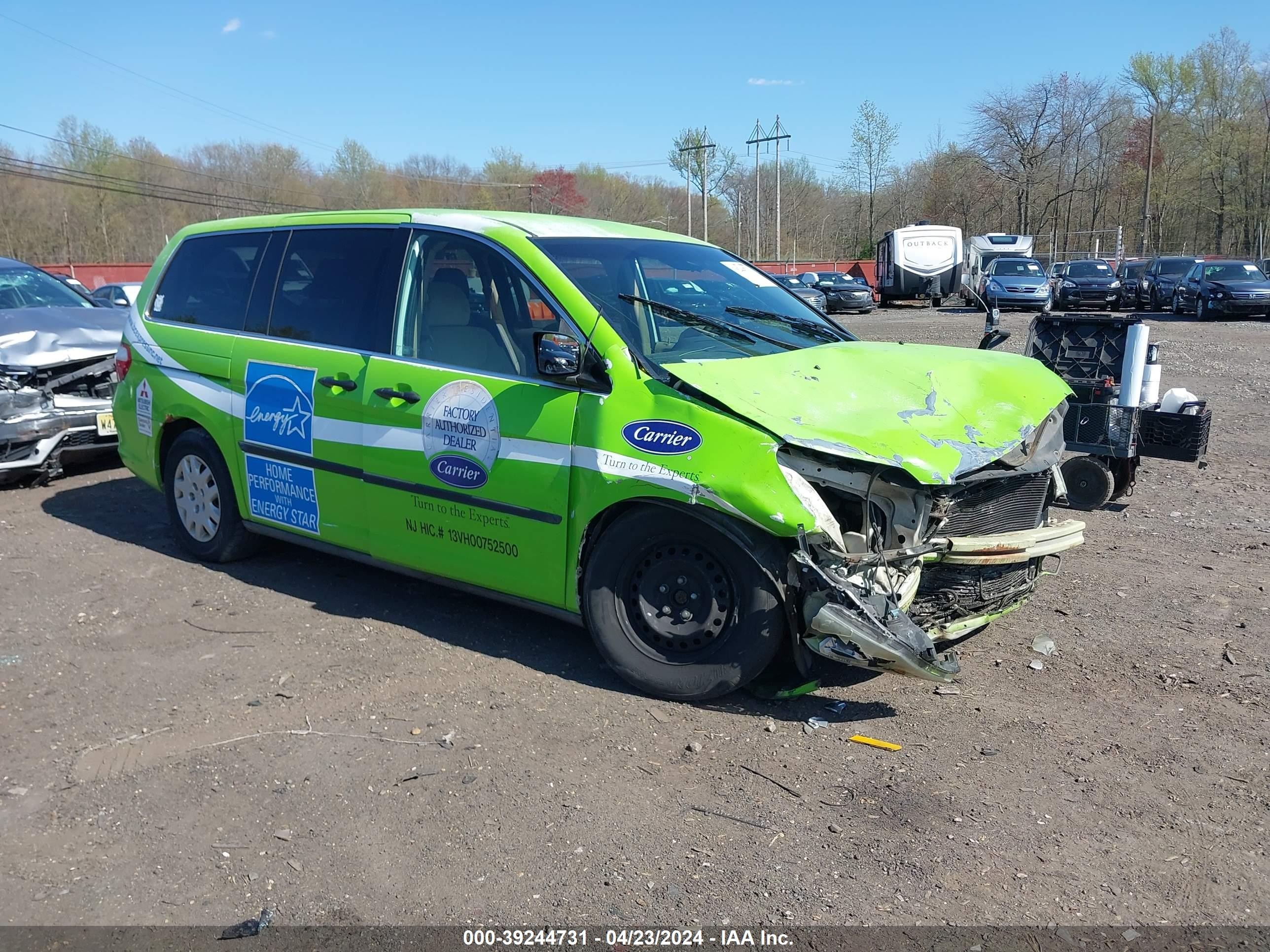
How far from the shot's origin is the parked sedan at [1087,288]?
2897 cm

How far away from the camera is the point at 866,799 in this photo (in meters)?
3.41

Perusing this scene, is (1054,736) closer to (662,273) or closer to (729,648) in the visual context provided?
(729,648)

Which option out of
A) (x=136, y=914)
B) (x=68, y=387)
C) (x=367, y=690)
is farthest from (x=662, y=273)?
(x=68, y=387)

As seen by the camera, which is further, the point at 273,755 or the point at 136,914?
the point at 273,755

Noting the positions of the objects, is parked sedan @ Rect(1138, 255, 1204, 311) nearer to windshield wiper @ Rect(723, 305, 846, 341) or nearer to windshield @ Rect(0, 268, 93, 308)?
windshield wiper @ Rect(723, 305, 846, 341)

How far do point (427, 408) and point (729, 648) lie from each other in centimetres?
178

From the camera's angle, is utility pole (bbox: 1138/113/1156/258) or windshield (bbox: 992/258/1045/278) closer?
windshield (bbox: 992/258/1045/278)

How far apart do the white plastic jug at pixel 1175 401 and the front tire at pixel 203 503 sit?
6.38 m

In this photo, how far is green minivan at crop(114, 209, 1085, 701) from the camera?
372cm

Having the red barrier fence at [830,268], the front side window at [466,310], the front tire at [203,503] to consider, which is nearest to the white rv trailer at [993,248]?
the red barrier fence at [830,268]

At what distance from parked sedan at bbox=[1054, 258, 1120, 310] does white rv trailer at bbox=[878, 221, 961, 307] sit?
4.37 m

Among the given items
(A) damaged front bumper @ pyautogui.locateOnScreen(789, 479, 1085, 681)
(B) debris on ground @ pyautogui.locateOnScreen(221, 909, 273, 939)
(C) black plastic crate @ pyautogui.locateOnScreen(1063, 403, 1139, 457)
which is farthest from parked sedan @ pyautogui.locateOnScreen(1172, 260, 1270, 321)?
(B) debris on ground @ pyautogui.locateOnScreen(221, 909, 273, 939)

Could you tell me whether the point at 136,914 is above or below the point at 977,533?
below

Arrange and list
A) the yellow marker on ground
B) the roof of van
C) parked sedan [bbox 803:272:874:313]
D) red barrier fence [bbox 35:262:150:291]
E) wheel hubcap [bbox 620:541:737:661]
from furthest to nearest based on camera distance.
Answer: red barrier fence [bbox 35:262:150:291] < parked sedan [bbox 803:272:874:313] < the roof of van < wheel hubcap [bbox 620:541:737:661] < the yellow marker on ground
